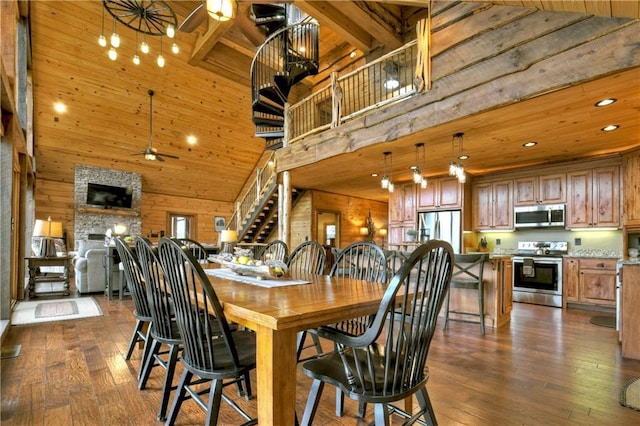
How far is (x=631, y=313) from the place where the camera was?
9.34 ft

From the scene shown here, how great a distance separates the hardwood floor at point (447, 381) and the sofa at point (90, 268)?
6.43 feet

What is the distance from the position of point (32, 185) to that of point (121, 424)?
8.49 metres

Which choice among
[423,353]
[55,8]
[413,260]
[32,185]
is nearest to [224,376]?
[423,353]

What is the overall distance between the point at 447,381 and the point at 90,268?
569cm

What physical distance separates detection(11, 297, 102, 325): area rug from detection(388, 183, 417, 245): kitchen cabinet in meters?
5.56

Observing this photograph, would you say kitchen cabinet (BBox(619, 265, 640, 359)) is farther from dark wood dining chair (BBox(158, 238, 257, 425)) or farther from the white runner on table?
dark wood dining chair (BBox(158, 238, 257, 425))

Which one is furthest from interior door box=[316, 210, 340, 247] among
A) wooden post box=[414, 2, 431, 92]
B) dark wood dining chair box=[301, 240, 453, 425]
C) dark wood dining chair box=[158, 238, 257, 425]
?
dark wood dining chair box=[301, 240, 453, 425]

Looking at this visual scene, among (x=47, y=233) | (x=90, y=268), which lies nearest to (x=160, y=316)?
(x=47, y=233)

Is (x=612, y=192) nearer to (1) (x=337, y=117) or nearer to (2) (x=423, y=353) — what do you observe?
(1) (x=337, y=117)

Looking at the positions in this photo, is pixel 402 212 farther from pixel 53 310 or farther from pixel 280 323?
pixel 280 323

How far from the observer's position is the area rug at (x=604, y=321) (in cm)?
390

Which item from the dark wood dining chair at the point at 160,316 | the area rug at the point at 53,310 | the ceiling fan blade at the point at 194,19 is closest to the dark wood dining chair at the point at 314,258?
the dark wood dining chair at the point at 160,316

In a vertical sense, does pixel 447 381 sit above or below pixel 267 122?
below

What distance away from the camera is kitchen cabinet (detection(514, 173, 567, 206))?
532 centimetres
